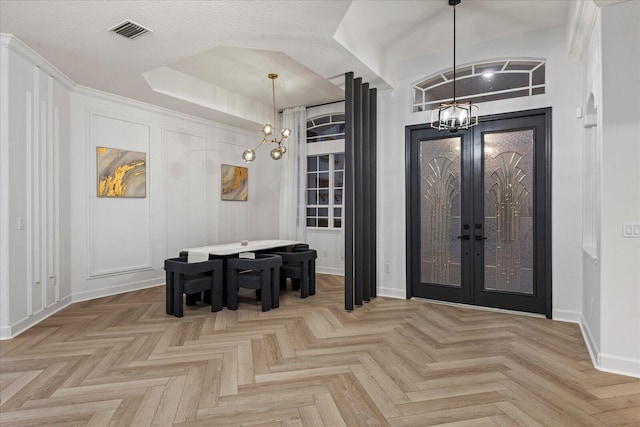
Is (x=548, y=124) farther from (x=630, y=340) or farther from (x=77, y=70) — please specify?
(x=77, y=70)

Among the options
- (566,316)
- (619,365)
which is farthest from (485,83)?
(619,365)

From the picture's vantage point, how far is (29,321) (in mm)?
3814

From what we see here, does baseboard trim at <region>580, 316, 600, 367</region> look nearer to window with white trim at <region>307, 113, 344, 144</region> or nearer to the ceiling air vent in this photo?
window with white trim at <region>307, 113, 344, 144</region>

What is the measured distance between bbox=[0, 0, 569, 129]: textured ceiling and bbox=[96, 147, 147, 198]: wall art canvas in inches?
33.3

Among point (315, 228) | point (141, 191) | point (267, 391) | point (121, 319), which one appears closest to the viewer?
point (267, 391)

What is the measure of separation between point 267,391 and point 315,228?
4715mm

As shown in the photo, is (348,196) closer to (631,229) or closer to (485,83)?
(485,83)

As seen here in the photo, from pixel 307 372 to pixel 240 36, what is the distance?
122 inches

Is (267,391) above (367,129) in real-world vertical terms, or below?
below

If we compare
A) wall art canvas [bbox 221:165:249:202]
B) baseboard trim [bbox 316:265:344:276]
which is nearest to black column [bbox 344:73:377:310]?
baseboard trim [bbox 316:265:344:276]

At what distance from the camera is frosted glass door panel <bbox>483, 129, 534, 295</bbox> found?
4.30 meters

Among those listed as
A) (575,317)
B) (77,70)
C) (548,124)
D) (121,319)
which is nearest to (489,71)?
(548,124)

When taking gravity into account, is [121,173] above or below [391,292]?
above

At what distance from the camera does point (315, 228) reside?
7113 mm
